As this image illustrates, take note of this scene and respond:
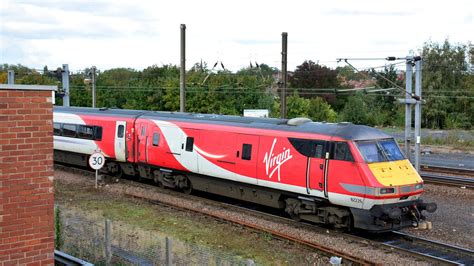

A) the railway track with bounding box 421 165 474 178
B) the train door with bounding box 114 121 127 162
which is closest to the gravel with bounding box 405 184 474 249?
the railway track with bounding box 421 165 474 178

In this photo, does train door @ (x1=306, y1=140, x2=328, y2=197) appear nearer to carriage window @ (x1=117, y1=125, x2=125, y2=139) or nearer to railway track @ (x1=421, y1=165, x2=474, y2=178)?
carriage window @ (x1=117, y1=125, x2=125, y2=139)

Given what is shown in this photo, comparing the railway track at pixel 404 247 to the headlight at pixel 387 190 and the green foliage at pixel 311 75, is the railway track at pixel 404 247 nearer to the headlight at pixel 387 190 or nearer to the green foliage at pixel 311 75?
the headlight at pixel 387 190

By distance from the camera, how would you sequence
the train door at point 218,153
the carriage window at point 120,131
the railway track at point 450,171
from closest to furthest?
the train door at point 218,153, the carriage window at point 120,131, the railway track at point 450,171

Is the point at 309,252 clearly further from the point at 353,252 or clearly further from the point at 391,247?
the point at 391,247

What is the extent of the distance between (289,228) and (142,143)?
776 centimetres

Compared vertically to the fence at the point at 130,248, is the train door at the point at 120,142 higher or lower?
higher

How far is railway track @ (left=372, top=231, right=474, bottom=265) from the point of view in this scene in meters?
11.5

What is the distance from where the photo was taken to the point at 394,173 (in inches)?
525

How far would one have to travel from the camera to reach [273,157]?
1501cm

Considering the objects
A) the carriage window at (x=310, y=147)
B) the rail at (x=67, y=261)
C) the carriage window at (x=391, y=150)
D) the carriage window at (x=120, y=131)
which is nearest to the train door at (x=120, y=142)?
the carriage window at (x=120, y=131)

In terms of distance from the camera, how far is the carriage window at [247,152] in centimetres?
1577

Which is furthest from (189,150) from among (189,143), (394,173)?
(394,173)

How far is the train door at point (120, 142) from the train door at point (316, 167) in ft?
29.6

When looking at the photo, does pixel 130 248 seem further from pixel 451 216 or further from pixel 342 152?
pixel 451 216
